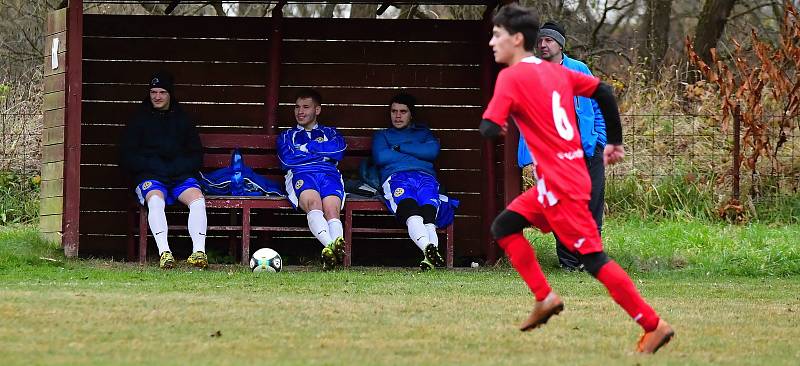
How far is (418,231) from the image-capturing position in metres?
10.7

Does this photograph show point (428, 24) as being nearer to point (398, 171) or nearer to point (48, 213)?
point (398, 171)

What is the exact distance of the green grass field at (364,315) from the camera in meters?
5.90

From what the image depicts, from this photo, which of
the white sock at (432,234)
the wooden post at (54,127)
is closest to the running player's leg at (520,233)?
the white sock at (432,234)

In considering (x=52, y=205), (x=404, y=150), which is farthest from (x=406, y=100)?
(x=52, y=205)

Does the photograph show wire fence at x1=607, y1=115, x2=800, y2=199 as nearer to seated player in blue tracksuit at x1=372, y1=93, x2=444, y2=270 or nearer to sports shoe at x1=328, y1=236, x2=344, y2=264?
seated player in blue tracksuit at x1=372, y1=93, x2=444, y2=270

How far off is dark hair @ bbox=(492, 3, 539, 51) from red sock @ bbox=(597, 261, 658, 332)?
1.08 metres

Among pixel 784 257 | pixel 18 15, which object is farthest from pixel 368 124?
pixel 18 15

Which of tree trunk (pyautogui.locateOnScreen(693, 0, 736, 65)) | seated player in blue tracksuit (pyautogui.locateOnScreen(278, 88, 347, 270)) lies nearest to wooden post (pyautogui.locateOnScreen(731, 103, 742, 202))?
seated player in blue tracksuit (pyautogui.locateOnScreen(278, 88, 347, 270))

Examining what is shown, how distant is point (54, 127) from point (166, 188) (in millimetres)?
1128

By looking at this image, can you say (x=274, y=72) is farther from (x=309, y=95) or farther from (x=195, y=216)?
(x=195, y=216)

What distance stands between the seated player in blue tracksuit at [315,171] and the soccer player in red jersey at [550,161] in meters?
4.29

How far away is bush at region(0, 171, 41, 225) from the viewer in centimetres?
1537

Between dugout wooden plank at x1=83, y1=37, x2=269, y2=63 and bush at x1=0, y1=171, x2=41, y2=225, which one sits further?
bush at x1=0, y1=171, x2=41, y2=225

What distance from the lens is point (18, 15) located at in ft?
64.5
